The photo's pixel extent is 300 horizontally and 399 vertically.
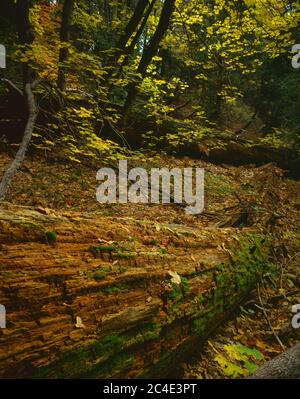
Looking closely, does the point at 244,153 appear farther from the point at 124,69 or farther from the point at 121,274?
the point at 121,274

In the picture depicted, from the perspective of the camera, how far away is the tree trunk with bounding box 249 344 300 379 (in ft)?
7.74

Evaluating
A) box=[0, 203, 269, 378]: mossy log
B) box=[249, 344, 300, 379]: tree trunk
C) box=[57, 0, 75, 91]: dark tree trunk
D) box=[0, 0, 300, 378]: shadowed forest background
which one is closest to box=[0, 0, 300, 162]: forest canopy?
box=[57, 0, 75, 91]: dark tree trunk

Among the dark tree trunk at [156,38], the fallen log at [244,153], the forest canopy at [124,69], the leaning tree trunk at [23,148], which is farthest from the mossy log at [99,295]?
the fallen log at [244,153]

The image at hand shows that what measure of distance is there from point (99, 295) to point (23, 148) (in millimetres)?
4176

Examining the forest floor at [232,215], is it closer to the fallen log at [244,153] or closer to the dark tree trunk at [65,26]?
the fallen log at [244,153]

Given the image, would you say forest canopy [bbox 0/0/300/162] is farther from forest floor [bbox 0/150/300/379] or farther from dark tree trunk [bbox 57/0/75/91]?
forest floor [bbox 0/150/300/379]

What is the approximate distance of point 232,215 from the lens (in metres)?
5.51

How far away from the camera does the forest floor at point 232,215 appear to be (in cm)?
321

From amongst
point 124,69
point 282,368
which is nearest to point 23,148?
point 124,69

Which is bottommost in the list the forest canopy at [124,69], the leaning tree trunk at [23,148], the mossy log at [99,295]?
the mossy log at [99,295]

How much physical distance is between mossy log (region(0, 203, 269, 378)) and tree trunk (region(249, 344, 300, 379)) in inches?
27.0

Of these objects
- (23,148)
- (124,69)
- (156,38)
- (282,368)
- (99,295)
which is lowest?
(282,368)

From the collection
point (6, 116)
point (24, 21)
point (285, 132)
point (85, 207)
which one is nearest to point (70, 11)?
point (24, 21)

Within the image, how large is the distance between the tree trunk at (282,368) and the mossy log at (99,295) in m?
0.69
